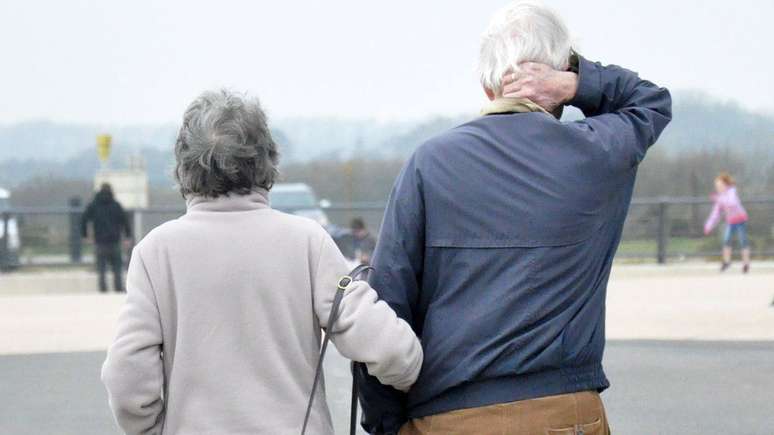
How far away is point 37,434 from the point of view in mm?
7543

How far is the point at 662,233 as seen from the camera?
22750mm

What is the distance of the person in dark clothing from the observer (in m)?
19.5

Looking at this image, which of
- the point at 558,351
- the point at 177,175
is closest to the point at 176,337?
the point at 177,175

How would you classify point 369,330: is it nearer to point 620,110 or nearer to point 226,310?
point 226,310

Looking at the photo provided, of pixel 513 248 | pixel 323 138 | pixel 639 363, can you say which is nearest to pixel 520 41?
pixel 513 248

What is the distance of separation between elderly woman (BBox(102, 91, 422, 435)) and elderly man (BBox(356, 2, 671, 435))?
0.14 m

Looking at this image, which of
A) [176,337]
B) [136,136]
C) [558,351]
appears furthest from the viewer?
[136,136]

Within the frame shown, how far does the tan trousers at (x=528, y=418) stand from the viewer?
281 cm

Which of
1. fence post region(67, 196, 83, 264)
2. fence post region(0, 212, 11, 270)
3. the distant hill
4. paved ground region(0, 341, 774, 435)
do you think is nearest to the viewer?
paved ground region(0, 341, 774, 435)

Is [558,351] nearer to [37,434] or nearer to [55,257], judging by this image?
[37,434]

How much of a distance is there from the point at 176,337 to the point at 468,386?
26.4 inches

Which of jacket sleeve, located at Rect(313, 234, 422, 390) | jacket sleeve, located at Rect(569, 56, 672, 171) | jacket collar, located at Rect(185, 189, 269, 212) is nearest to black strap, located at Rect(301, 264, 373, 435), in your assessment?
jacket sleeve, located at Rect(313, 234, 422, 390)

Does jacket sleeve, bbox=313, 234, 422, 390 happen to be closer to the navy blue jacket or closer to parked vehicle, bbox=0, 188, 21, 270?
the navy blue jacket

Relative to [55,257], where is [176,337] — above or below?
above
